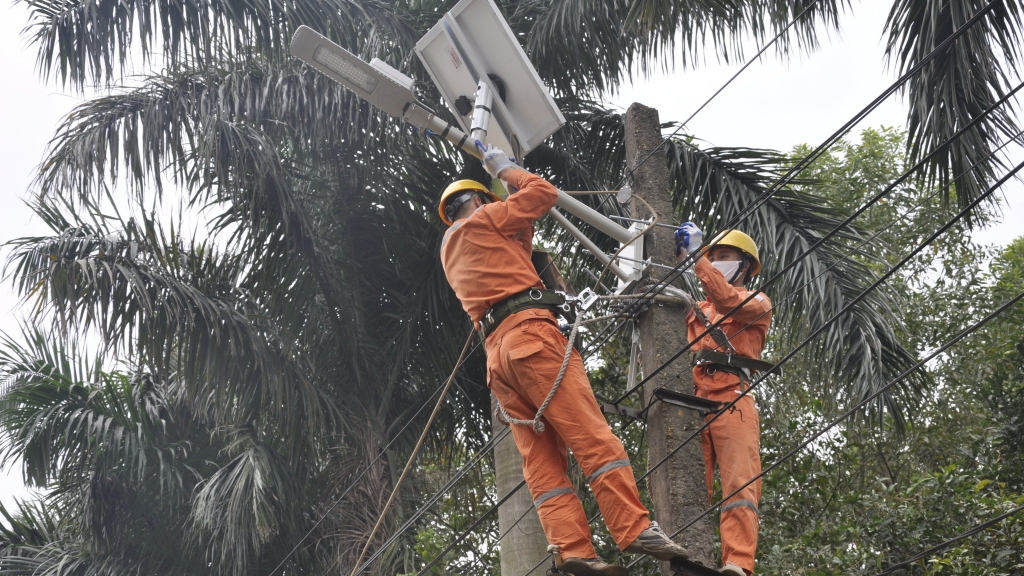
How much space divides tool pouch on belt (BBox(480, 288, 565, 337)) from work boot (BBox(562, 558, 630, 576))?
1.05 metres

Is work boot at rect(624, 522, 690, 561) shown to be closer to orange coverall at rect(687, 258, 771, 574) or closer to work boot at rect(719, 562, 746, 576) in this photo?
work boot at rect(719, 562, 746, 576)

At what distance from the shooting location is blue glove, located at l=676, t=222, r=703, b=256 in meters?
5.36

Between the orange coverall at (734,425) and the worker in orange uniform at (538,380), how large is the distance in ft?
1.99

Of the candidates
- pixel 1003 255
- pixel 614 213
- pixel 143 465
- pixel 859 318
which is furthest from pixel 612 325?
pixel 1003 255

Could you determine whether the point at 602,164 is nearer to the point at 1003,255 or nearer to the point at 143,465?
the point at 143,465

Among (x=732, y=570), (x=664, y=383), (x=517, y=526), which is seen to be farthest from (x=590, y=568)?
(x=517, y=526)

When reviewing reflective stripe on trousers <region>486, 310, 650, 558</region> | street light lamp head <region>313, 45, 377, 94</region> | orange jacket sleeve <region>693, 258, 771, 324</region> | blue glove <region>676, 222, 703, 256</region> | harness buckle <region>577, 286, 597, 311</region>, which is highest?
street light lamp head <region>313, 45, 377, 94</region>

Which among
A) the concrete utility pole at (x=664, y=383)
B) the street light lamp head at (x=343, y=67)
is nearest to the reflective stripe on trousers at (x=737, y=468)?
the concrete utility pole at (x=664, y=383)

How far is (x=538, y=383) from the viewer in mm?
4629

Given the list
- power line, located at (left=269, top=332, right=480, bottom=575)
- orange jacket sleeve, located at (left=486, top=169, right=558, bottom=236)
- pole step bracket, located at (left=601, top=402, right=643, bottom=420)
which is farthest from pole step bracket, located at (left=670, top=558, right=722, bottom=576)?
power line, located at (left=269, top=332, right=480, bottom=575)

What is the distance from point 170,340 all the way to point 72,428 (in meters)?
2.40

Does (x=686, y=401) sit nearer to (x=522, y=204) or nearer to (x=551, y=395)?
(x=551, y=395)

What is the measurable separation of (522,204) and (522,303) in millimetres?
435

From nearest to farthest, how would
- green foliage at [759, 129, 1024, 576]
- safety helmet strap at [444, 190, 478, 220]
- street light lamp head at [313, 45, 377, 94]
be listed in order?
1. street light lamp head at [313, 45, 377, 94]
2. safety helmet strap at [444, 190, 478, 220]
3. green foliage at [759, 129, 1024, 576]
